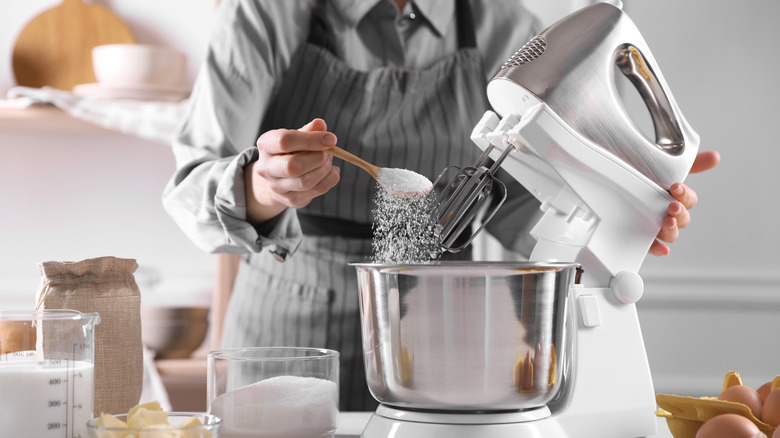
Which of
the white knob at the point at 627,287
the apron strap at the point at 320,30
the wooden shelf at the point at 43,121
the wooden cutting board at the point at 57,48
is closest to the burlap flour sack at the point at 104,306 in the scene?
the white knob at the point at 627,287

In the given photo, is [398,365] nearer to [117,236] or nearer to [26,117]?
[26,117]

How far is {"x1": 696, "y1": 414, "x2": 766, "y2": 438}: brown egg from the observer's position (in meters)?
0.54

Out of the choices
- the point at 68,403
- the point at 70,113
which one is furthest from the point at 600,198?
the point at 70,113

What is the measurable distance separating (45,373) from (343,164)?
Answer: 2.10ft

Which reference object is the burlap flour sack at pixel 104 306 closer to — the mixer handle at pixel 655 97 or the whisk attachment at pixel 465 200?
the whisk attachment at pixel 465 200

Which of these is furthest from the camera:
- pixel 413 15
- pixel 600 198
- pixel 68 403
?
pixel 413 15

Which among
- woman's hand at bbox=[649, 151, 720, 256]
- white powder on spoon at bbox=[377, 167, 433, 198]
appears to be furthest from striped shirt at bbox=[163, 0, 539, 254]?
woman's hand at bbox=[649, 151, 720, 256]

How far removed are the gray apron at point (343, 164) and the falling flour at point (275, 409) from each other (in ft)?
1.80

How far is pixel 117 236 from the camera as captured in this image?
6.08 feet

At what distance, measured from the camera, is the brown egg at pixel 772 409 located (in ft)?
1.87

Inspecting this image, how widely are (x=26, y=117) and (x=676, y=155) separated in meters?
→ 1.41

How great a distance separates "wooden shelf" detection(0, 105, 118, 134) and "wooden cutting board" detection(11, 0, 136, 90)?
98 mm

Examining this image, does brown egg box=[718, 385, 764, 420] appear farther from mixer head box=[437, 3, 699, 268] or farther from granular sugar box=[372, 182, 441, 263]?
granular sugar box=[372, 182, 441, 263]

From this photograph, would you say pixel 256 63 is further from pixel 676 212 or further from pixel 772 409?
pixel 772 409
